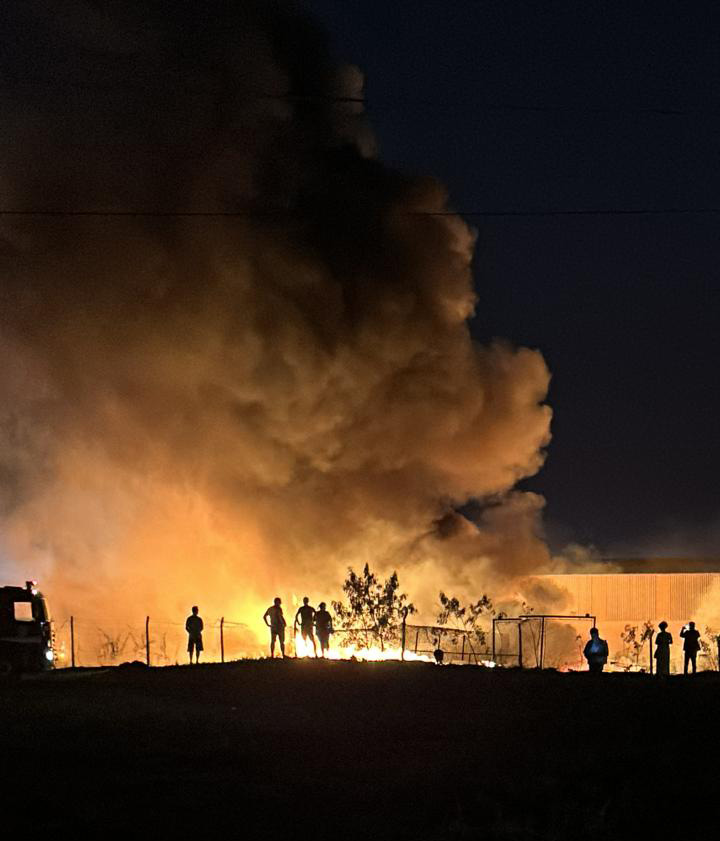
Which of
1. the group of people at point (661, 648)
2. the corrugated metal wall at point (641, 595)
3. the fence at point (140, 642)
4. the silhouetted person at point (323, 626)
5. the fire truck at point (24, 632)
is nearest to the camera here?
the group of people at point (661, 648)

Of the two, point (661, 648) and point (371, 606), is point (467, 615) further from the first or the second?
point (661, 648)

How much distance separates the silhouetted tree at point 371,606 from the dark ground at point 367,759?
22.3 m

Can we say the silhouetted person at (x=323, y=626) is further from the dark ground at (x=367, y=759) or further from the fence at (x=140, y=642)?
the fence at (x=140, y=642)

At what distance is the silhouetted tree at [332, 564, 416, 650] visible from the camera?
155 ft

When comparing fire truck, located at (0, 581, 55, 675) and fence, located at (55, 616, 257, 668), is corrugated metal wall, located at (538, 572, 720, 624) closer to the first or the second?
fence, located at (55, 616, 257, 668)

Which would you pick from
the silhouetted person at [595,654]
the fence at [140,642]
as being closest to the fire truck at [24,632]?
the silhouetted person at [595,654]

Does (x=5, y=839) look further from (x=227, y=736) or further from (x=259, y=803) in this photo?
(x=227, y=736)

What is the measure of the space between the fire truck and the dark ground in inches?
287

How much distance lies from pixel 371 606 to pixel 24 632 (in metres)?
16.7

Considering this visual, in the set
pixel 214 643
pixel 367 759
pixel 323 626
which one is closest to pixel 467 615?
pixel 214 643

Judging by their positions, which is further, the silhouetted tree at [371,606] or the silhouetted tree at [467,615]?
the silhouetted tree at [467,615]

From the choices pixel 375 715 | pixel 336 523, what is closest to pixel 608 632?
pixel 336 523

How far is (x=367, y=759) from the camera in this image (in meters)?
16.8

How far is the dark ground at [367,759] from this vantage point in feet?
44.3
